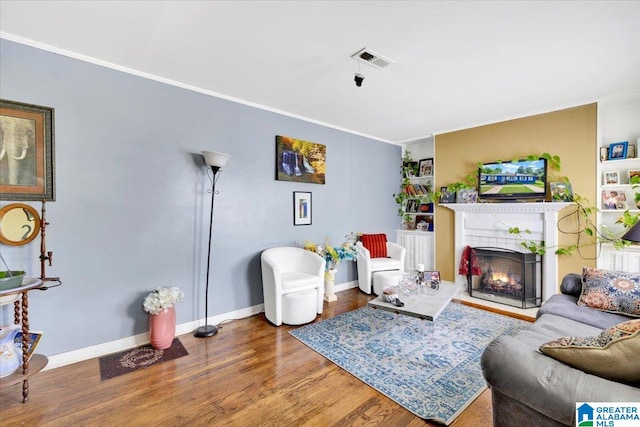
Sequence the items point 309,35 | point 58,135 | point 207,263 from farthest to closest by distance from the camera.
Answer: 1. point 207,263
2. point 58,135
3. point 309,35

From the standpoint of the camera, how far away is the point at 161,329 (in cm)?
260

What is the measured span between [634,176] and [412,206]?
2860 mm

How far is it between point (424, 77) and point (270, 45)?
5.06 ft

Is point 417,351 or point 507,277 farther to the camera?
point 507,277

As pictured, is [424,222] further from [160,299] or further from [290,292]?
[160,299]

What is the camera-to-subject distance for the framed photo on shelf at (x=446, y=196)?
4.60 m

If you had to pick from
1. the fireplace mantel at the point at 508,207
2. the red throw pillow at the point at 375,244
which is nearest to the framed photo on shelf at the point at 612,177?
the fireplace mantel at the point at 508,207

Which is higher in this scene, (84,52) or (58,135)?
(84,52)

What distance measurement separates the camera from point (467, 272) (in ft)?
14.3

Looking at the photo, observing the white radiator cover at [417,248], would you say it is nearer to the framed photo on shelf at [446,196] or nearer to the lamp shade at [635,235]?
the framed photo on shelf at [446,196]

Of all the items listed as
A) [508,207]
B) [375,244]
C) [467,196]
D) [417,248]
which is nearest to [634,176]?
[508,207]

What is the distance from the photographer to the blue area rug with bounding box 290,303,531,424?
199cm

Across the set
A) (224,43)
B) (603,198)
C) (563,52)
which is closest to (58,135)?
(224,43)

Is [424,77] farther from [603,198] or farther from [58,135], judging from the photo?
[58,135]
